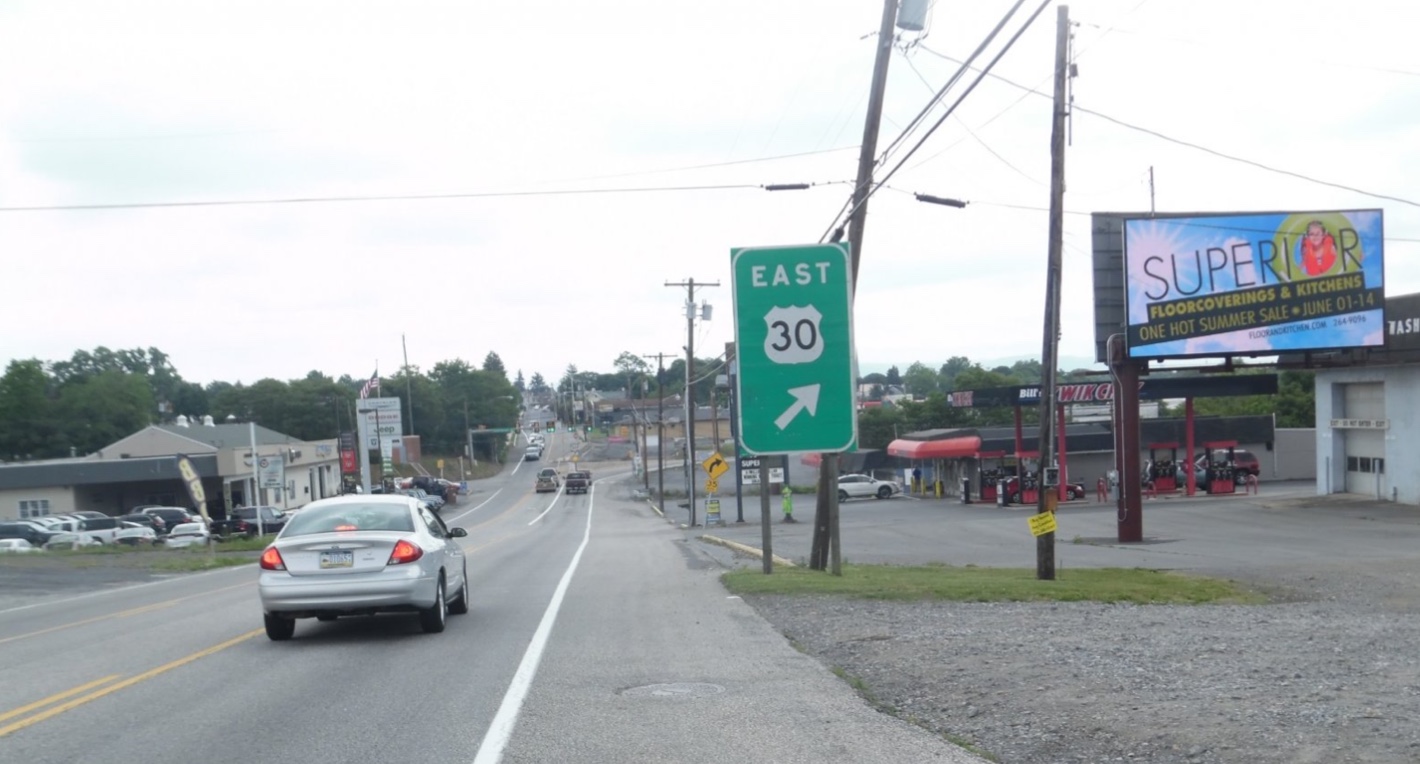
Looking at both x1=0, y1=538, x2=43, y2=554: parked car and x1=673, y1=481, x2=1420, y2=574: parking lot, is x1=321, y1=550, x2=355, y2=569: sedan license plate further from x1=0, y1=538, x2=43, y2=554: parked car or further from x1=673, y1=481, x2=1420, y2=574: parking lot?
Answer: x1=0, y1=538, x2=43, y2=554: parked car

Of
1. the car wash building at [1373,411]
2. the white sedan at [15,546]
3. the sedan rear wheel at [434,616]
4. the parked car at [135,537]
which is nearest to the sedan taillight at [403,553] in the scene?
the sedan rear wheel at [434,616]

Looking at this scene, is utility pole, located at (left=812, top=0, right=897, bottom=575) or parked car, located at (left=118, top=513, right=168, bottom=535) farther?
parked car, located at (left=118, top=513, right=168, bottom=535)

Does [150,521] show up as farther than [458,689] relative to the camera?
Yes

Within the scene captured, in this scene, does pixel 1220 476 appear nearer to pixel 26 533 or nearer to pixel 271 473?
pixel 271 473

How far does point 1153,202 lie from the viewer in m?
45.3

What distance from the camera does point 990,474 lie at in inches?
2164

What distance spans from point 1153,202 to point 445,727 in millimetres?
42766

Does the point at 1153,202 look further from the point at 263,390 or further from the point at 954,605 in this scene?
the point at 263,390

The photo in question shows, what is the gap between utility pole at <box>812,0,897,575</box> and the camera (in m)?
19.0

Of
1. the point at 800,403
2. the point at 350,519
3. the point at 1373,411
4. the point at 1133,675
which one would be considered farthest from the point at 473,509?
the point at 1133,675

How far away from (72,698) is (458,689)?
3.06 meters

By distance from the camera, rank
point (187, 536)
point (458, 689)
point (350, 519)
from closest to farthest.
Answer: point (458, 689) < point (350, 519) < point (187, 536)

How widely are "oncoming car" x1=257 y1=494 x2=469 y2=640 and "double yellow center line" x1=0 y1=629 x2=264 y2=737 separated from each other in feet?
3.29

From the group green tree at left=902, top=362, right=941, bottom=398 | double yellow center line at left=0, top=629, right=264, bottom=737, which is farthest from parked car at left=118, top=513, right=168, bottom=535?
green tree at left=902, top=362, right=941, bottom=398
